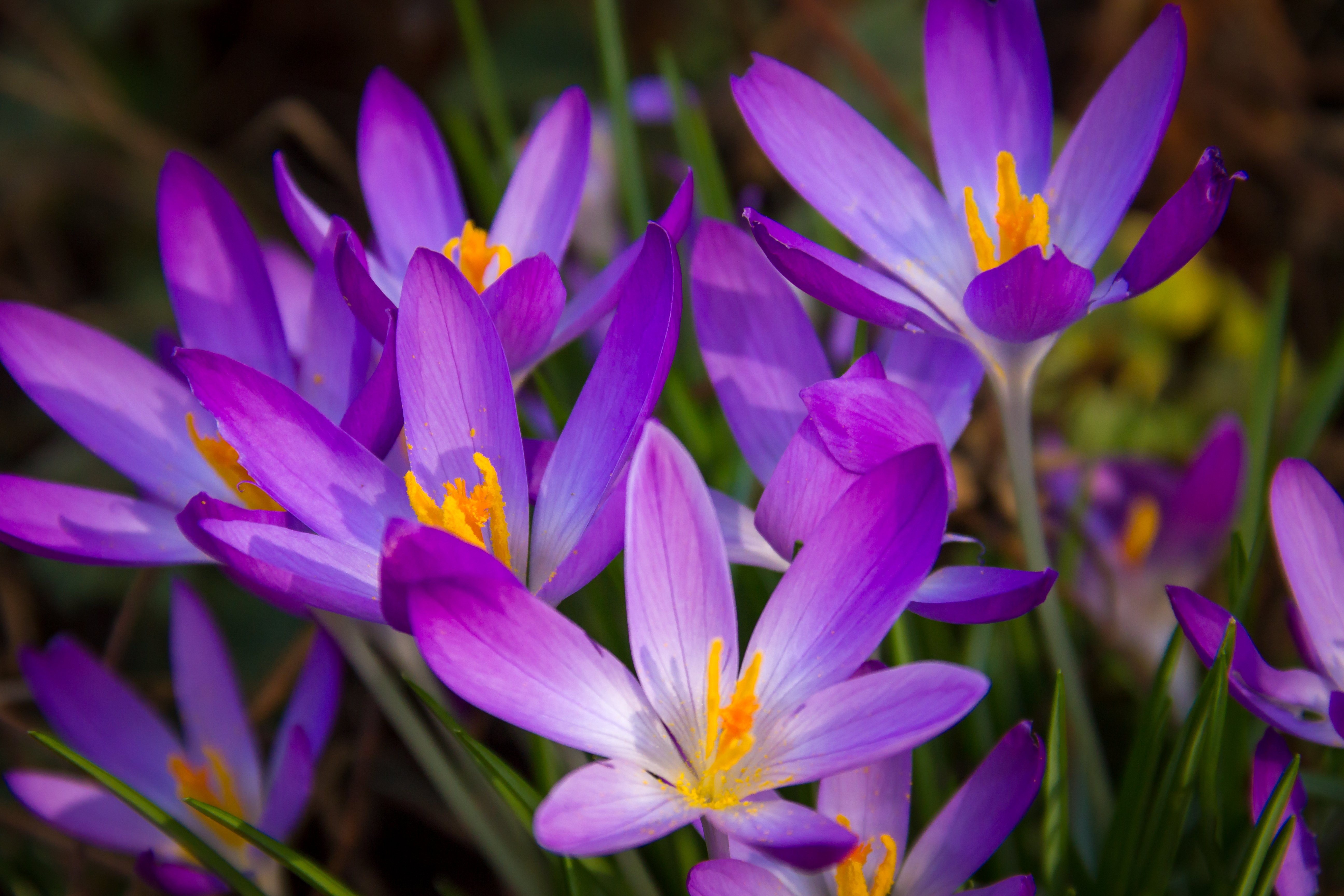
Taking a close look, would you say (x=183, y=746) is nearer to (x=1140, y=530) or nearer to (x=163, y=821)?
(x=163, y=821)

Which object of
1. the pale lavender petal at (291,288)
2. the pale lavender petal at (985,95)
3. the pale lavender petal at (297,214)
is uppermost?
the pale lavender petal at (985,95)

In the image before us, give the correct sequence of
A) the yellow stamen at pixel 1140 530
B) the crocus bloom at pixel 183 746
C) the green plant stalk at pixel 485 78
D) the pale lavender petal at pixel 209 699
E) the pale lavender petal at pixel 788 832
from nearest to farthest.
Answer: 1. the pale lavender petal at pixel 788 832
2. the crocus bloom at pixel 183 746
3. the pale lavender petal at pixel 209 699
4. the yellow stamen at pixel 1140 530
5. the green plant stalk at pixel 485 78

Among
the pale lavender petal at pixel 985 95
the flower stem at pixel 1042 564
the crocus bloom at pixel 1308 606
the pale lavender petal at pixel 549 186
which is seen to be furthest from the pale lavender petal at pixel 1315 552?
the pale lavender petal at pixel 549 186

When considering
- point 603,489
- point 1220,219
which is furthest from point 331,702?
point 1220,219

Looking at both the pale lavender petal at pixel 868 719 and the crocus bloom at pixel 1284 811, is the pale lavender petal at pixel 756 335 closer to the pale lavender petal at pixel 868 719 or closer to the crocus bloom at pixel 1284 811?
the pale lavender petal at pixel 868 719

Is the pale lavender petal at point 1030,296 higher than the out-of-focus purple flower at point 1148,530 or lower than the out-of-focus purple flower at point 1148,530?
higher

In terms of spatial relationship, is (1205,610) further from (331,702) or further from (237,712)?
(237,712)
